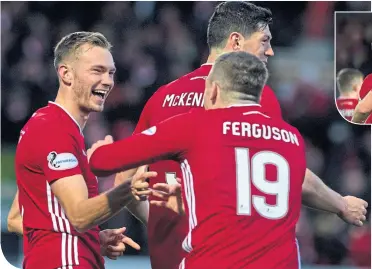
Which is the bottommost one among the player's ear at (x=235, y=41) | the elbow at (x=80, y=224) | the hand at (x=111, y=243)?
the hand at (x=111, y=243)

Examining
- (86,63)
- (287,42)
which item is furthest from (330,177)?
(86,63)

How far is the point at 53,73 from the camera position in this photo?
366 inches

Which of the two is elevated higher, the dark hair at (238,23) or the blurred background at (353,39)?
the dark hair at (238,23)

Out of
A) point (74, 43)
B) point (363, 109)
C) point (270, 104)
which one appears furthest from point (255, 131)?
point (363, 109)

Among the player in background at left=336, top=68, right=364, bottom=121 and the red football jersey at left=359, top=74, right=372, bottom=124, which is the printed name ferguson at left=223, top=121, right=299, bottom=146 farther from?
the player in background at left=336, top=68, right=364, bottom=121

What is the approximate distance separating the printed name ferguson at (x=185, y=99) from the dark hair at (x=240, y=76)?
91 cm

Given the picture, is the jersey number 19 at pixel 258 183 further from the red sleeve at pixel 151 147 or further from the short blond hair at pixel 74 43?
the short blond hair at pixel 74 43

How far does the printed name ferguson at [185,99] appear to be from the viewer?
451cm

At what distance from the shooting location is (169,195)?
12.2 feet

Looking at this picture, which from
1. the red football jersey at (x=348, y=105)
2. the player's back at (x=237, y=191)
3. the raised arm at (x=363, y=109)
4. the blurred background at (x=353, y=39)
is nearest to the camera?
the player's back at (x=237, y=191)

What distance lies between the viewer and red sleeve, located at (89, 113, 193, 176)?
138 inches

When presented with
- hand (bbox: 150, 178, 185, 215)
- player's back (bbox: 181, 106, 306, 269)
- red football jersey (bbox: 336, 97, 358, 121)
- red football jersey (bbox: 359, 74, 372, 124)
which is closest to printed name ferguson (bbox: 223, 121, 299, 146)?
player's back (bbox: 181, 106, 306, 269)

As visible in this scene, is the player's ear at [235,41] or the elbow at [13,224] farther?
the player's ear at [235,41]

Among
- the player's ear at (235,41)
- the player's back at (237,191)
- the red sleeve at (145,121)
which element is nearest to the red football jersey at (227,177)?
the player's back at (237,191)
